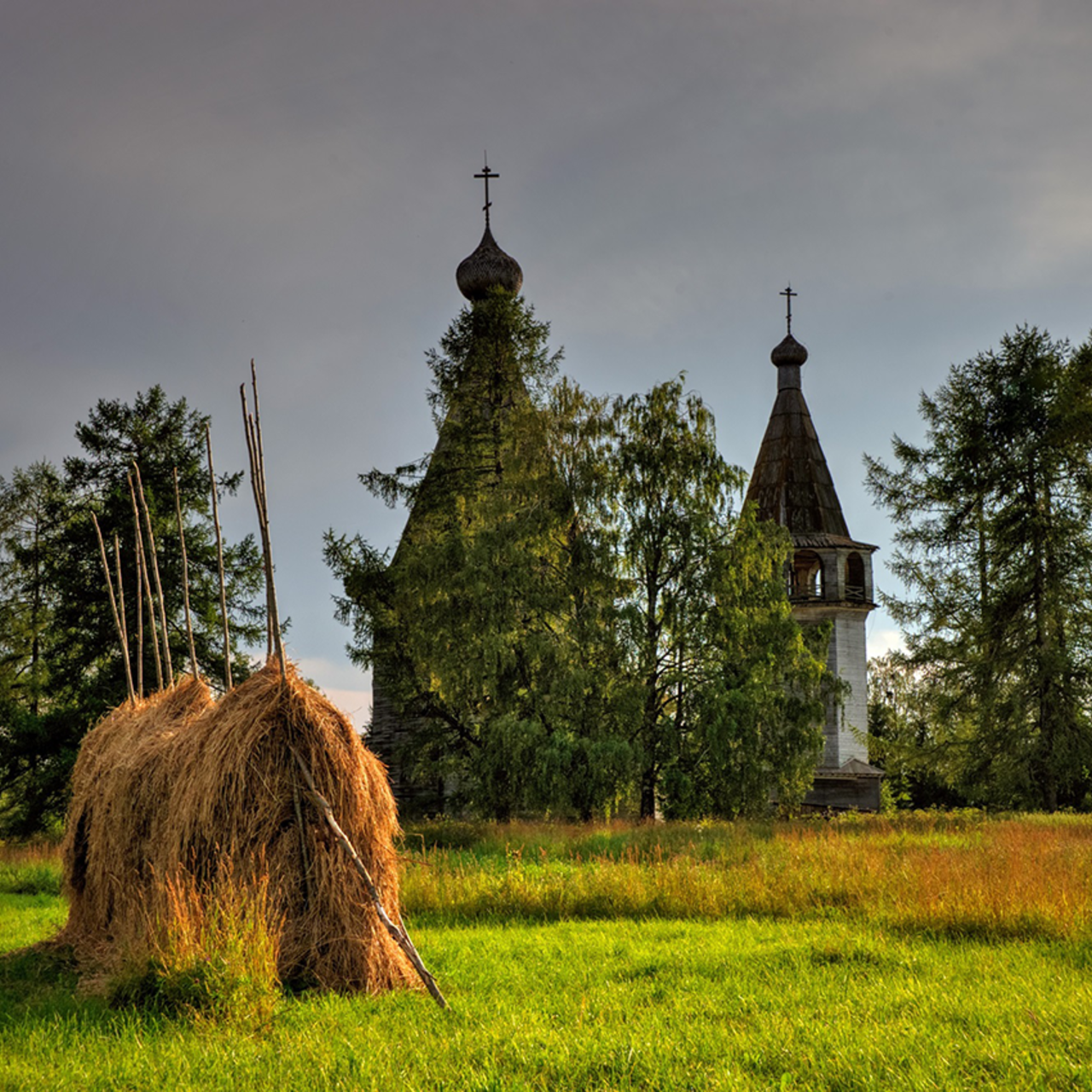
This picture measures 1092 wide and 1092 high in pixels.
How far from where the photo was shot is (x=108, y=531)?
24.5 m

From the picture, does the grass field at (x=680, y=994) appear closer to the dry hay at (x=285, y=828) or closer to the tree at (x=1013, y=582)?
the dry hay at (x=285, y=828)

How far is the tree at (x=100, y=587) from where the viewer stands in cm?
2348

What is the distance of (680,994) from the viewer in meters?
6.59

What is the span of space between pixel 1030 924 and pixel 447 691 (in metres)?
14.1

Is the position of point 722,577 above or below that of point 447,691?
above

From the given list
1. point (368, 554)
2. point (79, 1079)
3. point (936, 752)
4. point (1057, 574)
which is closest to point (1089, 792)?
point (936, 752)

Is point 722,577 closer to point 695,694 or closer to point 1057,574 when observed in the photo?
point 695,694

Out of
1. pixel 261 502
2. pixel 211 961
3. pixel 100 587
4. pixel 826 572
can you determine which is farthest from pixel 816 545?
pixel 211 961

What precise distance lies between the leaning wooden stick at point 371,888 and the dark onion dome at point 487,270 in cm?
2525

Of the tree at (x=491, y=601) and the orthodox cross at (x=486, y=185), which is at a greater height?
the orthodox cross at (x=486, y=185)

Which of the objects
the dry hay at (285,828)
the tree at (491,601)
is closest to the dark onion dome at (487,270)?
the tree at (491,601)

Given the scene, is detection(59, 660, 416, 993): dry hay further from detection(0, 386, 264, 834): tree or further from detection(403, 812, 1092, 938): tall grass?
detection(0, 386, 264, 834): tree

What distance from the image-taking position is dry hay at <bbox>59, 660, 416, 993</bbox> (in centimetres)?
706

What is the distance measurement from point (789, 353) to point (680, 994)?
30.6 meters
